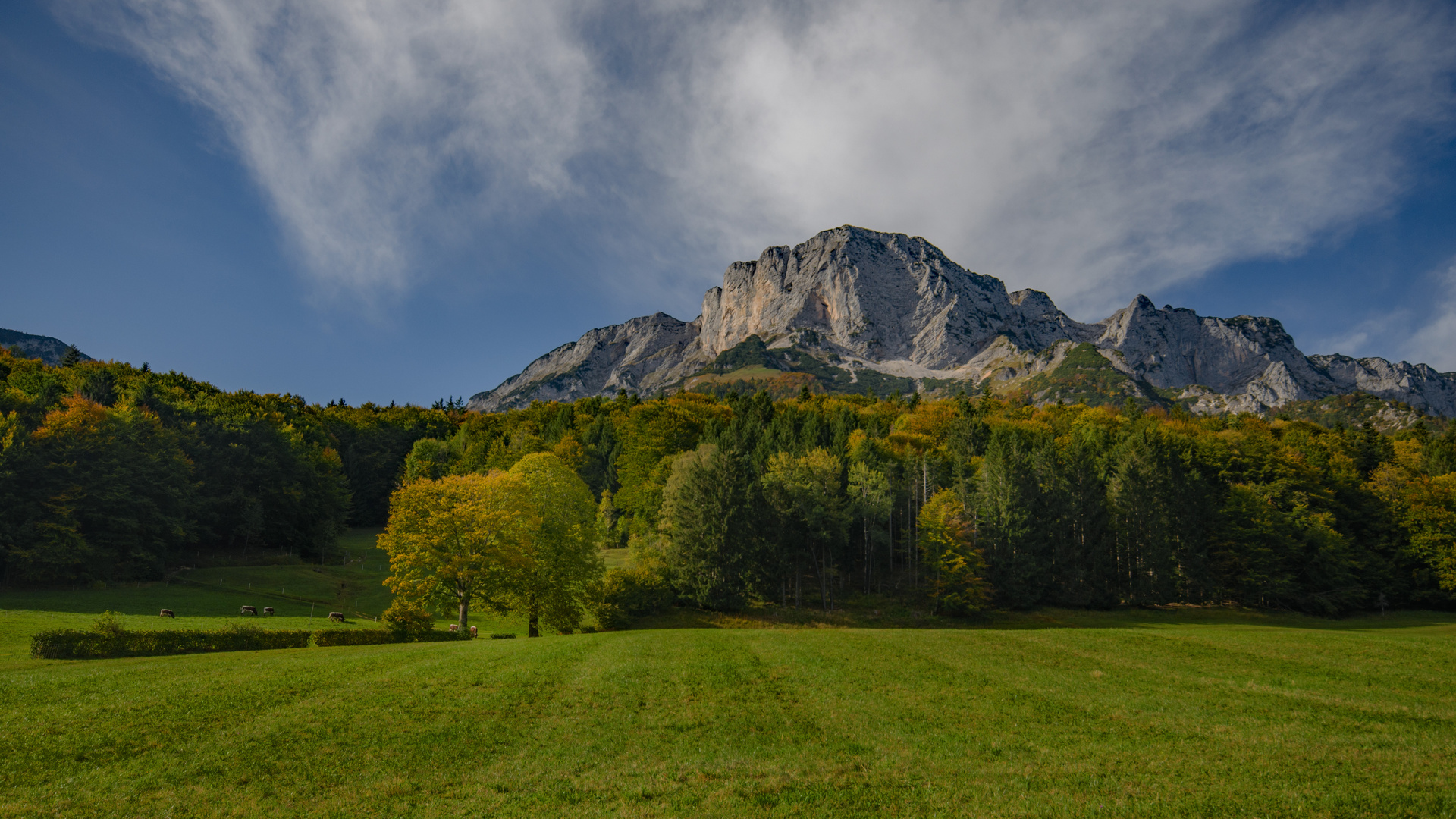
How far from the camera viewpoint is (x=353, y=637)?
29188mm

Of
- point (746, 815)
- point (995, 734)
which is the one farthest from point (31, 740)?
point (995, 734)

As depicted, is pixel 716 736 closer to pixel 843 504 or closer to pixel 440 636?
pixel 440 636

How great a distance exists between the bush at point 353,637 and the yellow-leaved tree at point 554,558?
332 inches

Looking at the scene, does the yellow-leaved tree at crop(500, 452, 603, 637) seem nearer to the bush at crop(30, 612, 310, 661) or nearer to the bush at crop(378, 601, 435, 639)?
the bush at crop(378, 601, 435, 639)

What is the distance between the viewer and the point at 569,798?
34.3 ft

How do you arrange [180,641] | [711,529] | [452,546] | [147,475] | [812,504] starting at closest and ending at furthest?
1. [180,641]
2. [452,546]
3. [711,529]
4. [147,475]
5. [812,504]

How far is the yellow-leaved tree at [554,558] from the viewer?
128ft

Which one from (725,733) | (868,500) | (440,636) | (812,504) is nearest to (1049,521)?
(868,500)

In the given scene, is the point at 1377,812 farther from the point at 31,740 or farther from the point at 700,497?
the point at 700,497

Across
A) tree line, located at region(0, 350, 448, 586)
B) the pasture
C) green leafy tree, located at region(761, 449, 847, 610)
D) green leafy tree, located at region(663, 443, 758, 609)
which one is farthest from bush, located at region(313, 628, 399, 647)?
green leafy tree, located at region(761, 449, 847, 610)

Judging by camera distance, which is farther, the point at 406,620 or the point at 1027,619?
the point at 1027,619

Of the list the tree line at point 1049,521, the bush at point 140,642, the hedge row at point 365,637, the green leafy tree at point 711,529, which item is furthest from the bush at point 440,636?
the green leafy tree at point 711,529

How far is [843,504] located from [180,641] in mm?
50773

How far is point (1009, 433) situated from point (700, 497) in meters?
52.0
